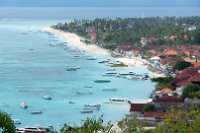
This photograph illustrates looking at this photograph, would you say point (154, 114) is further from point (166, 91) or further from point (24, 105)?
point (24, 105)

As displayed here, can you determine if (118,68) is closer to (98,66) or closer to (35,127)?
(98,66)

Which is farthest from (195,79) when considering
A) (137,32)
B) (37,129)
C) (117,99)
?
(137,32)

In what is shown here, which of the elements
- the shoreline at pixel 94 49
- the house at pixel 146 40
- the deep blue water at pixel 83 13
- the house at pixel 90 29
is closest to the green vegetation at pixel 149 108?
the shoreline at pixel 94 49

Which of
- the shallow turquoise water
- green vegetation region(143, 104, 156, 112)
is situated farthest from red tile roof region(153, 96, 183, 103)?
the shallow turquoise water

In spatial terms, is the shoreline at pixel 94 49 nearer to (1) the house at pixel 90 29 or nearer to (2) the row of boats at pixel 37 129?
(1) the house at pixel 90 29

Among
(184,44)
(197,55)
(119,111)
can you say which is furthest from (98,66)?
(119,111)
